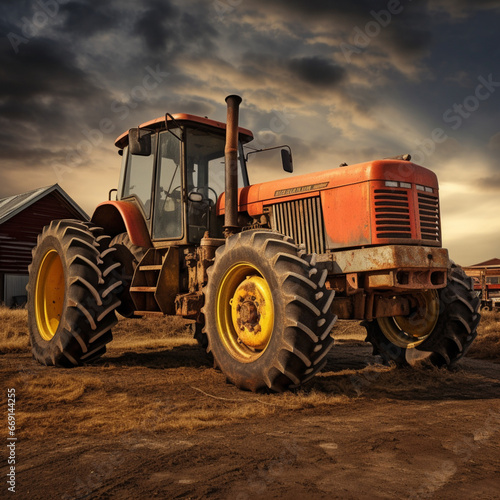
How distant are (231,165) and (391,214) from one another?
2043mm

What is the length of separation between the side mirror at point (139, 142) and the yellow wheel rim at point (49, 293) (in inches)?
83.6

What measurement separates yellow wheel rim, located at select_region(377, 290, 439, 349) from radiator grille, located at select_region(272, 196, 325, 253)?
137 cm

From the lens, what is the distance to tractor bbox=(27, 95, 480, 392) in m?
4.53

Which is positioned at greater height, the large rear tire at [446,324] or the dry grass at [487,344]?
the large rear tire at [446,324]

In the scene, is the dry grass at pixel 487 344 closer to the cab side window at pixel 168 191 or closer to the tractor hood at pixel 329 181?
the tractor hood at pixel 329 181

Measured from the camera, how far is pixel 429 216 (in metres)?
5.36

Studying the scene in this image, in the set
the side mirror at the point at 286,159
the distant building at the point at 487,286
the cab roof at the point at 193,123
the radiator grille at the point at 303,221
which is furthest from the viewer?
the distant building at the point at 487,286

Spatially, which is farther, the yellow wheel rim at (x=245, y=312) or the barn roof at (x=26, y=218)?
the barn roof at (x=26, y=218)

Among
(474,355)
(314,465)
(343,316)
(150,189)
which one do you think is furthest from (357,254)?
(474,355)

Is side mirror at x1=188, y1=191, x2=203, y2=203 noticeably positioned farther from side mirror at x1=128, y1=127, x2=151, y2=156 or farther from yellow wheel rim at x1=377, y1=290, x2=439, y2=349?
yellow wheel rim at x1=377, y1=290, x2=439, y2=349

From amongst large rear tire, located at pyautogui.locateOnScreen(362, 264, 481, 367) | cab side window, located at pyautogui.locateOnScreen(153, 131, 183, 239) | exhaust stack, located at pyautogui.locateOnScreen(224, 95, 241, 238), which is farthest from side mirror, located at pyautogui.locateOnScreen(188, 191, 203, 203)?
large rear tire, located at pyautogui.locateOnScreen(362, 264, 481, 367)

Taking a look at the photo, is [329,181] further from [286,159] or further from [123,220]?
[123,220]

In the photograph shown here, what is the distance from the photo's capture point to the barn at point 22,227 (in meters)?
19.4

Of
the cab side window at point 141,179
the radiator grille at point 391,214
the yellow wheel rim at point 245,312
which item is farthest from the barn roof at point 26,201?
the radiator grille at point 391,214
